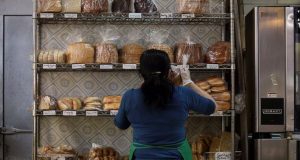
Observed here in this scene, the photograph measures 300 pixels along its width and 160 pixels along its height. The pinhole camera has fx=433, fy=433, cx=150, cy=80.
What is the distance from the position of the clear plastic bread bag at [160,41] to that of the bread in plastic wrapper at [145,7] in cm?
29

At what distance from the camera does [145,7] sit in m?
3.76

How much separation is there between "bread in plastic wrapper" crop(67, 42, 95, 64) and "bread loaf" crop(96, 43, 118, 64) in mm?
61

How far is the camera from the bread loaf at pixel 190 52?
12.3 ft

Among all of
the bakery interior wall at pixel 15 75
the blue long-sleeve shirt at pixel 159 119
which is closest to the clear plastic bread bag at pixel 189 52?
the blue long-sleeve shirt at pixel 159 119

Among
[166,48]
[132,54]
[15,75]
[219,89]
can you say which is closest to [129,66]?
[132,54]

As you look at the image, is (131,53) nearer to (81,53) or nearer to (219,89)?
(81,53)

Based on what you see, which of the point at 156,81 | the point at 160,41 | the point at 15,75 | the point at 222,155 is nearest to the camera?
the point at 156,81

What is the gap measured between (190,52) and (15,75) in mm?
1882

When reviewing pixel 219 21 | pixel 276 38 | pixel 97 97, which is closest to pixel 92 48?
pixel 97 97

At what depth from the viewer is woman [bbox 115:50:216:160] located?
2.29 meters

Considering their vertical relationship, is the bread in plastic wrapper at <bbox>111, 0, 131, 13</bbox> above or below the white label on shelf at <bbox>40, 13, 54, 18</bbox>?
above

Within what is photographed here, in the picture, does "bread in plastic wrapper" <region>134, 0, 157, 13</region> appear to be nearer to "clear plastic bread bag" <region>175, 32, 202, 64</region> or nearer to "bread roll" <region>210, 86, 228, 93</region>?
"clear plastic bread bag" <region>175, 32, 202, 64</region>

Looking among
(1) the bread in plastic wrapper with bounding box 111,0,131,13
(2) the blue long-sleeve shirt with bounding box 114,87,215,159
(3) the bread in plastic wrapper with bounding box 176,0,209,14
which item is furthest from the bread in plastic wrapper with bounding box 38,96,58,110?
(2) the blue long-sleeve shirt with bounding box 114,87,215,159

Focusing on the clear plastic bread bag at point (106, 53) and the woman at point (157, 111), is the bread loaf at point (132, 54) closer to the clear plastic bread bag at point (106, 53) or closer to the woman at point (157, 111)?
the clear plastic bread bag at point (106, 53)
